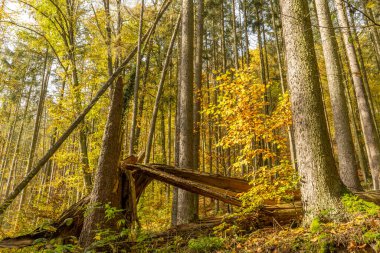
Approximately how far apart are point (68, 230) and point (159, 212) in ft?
30.9

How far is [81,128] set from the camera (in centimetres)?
1034

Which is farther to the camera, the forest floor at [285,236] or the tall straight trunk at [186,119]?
the tall straight trunk at [186,119]

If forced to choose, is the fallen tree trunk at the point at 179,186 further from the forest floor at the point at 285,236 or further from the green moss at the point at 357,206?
the green moss at the point at 357,206

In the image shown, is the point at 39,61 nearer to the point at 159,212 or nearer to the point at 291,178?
the point at 159,212

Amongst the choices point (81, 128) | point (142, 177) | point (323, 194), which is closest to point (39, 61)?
point (81, 128)

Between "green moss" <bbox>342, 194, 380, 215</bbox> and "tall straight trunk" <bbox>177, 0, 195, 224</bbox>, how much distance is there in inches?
136

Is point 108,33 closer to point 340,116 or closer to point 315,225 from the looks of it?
point 340,116

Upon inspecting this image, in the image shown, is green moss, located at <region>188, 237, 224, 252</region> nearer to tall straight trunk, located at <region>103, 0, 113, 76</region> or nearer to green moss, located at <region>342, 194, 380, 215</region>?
green moss, located at <region>342, 194, 380, 215</region>

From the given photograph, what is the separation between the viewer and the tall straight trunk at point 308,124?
3.84 metres

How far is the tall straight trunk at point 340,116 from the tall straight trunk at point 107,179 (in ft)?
21.6

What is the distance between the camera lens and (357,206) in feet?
11.8

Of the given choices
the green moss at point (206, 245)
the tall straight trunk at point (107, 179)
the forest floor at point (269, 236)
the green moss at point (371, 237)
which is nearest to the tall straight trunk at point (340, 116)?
the forest floor at point (269, 236)

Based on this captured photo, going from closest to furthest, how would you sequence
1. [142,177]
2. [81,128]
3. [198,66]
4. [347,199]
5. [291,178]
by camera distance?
[347,199] < [291,178] < [142,177] < [198,66] < [81,128]

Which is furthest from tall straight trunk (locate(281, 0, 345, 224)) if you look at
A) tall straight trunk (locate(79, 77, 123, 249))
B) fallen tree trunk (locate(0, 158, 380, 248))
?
tall straight trunk (locate(79, 77, 123, 249))
